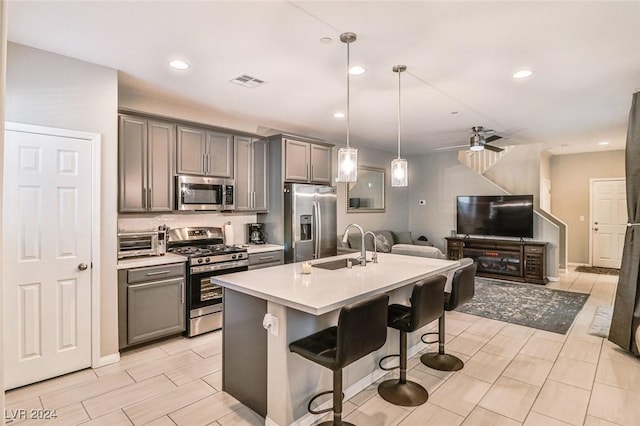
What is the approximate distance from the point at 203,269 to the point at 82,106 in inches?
79.3

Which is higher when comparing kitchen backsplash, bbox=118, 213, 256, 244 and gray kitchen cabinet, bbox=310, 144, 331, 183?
gray kitchen cabinet, bbox=310, 144, 331, 183

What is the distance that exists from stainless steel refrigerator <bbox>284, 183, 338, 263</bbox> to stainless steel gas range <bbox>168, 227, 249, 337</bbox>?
30.8 inches

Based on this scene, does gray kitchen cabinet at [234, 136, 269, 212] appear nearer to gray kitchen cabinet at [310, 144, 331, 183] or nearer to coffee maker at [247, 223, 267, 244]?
coffee maker at [247, 223, 267, 244]

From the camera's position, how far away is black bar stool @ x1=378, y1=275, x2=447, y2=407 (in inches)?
98.1

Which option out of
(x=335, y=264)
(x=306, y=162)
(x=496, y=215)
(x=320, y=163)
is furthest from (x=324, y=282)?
(x=496, y=215)

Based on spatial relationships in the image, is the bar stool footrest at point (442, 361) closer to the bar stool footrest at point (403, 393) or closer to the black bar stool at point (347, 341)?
the bar stool footrest at point (403, 393)

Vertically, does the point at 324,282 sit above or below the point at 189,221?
below

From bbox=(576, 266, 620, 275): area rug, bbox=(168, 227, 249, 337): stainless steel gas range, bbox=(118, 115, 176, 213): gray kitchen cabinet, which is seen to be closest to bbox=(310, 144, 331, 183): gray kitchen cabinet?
bbox=(168, 227, 249, 337): stainless steel gas range

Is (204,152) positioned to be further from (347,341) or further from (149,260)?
(347,341)

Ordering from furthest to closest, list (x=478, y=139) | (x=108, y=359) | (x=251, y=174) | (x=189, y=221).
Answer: (x=478, y=139), (x=251, y=174), (x=189, y=221), (x=108, y=359)

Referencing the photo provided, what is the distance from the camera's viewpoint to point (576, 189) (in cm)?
807

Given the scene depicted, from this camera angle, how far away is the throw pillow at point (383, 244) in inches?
273

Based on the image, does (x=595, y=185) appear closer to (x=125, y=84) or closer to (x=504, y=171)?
(x=504, y=171)

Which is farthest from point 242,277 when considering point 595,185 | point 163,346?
point 595,185
